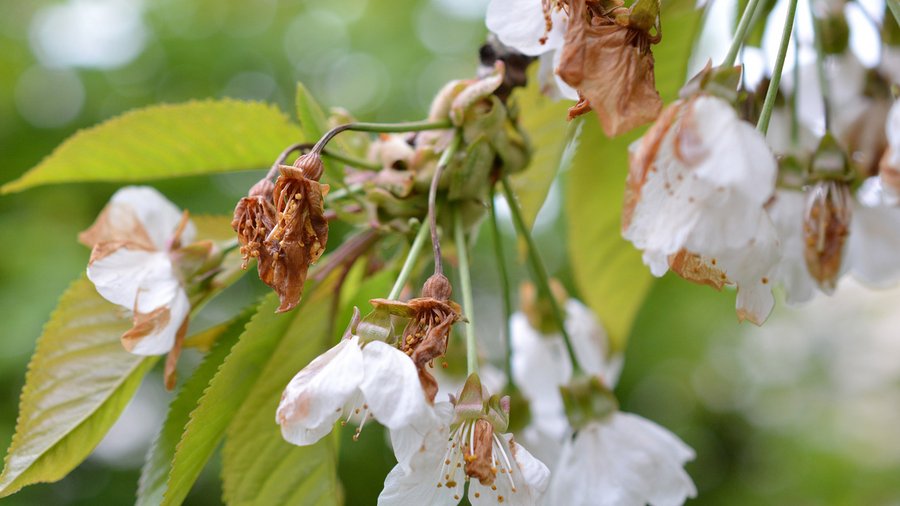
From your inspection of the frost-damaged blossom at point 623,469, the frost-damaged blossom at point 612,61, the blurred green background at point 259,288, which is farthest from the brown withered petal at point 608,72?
the blurred green background at point 259,288

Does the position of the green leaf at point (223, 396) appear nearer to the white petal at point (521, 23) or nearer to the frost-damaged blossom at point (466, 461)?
the frost-damaged blossom at point (466, 461)

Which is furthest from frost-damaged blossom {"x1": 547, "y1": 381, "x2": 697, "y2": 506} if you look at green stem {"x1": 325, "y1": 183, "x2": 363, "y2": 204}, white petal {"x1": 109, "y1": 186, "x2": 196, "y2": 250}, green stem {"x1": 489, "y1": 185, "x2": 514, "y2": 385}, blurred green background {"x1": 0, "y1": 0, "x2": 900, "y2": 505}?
blurred green background {"x1": 0, "y1": 0, "x2": 900, "y2": 505}

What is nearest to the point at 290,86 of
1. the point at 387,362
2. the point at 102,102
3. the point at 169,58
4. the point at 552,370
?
the point at 169,58

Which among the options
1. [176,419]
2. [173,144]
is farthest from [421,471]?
[173,144]

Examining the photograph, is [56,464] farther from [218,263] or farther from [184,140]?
[184,140]

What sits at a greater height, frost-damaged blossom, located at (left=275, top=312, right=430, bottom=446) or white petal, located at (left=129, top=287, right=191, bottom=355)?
frost-damaged blossom, located at (left=275, top=312, right=430, bottom=446)

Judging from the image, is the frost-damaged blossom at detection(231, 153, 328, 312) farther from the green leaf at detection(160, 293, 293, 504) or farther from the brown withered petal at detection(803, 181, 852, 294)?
the brown withered petal at detection(803, 181, 852, 294)

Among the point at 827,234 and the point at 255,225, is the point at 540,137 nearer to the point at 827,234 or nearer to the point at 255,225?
the point at 827,234
